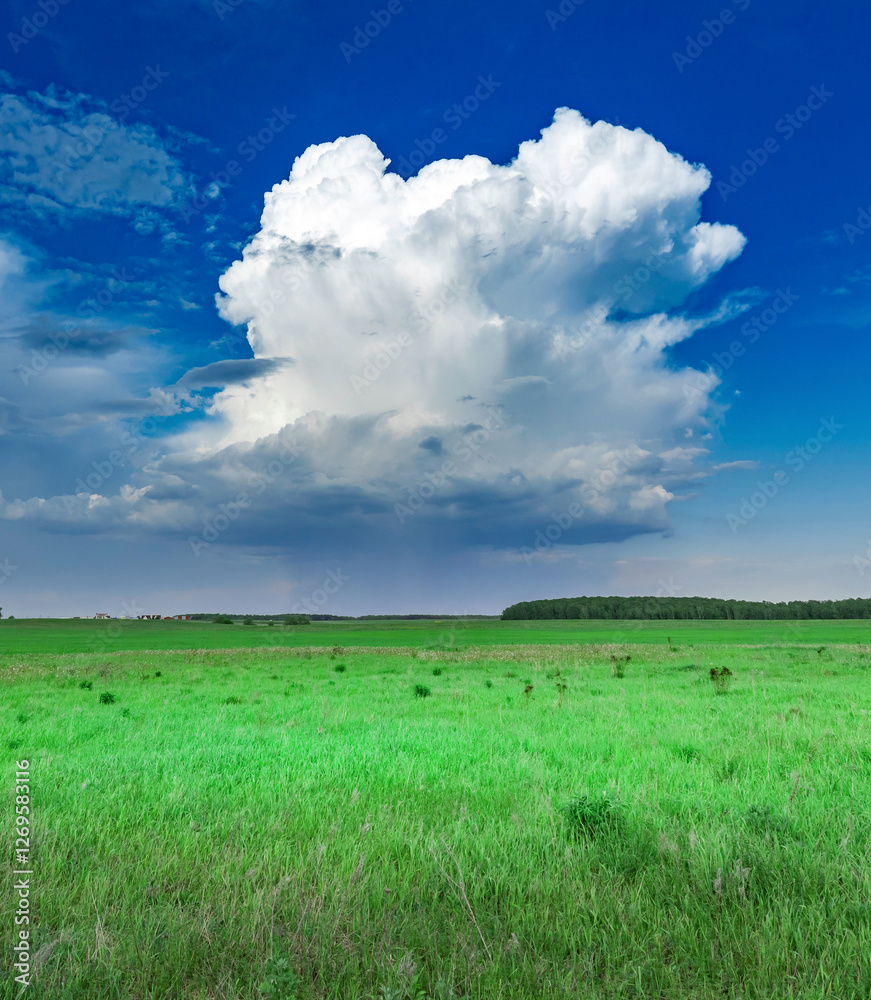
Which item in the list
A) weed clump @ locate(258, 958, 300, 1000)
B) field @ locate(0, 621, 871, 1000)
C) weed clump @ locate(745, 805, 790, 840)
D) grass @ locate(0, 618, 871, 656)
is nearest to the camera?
weed clump @ locate(258, 958, 300, 1000)

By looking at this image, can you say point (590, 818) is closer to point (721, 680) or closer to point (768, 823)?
point (768, 823)

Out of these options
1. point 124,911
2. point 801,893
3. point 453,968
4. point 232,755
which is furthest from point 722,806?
point 232,755

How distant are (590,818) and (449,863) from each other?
5.35 feet

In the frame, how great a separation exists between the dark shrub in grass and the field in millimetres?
28

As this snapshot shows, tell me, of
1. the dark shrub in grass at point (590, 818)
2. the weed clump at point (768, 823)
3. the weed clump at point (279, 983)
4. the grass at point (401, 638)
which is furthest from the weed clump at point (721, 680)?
the grass at point (401, 638)

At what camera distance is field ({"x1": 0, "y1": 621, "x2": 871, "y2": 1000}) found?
11.6ft

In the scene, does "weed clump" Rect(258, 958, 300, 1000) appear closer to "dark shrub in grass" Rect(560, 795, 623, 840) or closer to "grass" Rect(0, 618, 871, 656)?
"dark shrub in grass" Rect(560, 795, 623, 840)

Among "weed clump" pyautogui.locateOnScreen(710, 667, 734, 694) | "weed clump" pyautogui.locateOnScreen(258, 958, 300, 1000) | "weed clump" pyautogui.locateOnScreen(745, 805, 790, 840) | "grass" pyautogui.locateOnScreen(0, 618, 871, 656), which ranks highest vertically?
"weed clump" pyautogui.locateOnScreen(258, 958, 300, 1000)

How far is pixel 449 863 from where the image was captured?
5.00m

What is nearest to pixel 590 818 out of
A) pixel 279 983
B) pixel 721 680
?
pixel 279 983

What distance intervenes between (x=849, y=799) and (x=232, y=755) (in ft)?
27.5

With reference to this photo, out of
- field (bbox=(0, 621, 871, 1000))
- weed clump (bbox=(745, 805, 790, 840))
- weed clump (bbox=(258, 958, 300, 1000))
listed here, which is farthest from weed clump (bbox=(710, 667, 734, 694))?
weed clump (bbox=(258, 958, 300, 1000))

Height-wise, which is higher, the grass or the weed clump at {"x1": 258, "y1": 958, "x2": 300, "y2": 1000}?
the weed clump at {"x1": 258, "y1": 958, "x2": 300, "y2": 1000}

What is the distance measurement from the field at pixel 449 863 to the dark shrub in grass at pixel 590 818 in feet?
0.09
